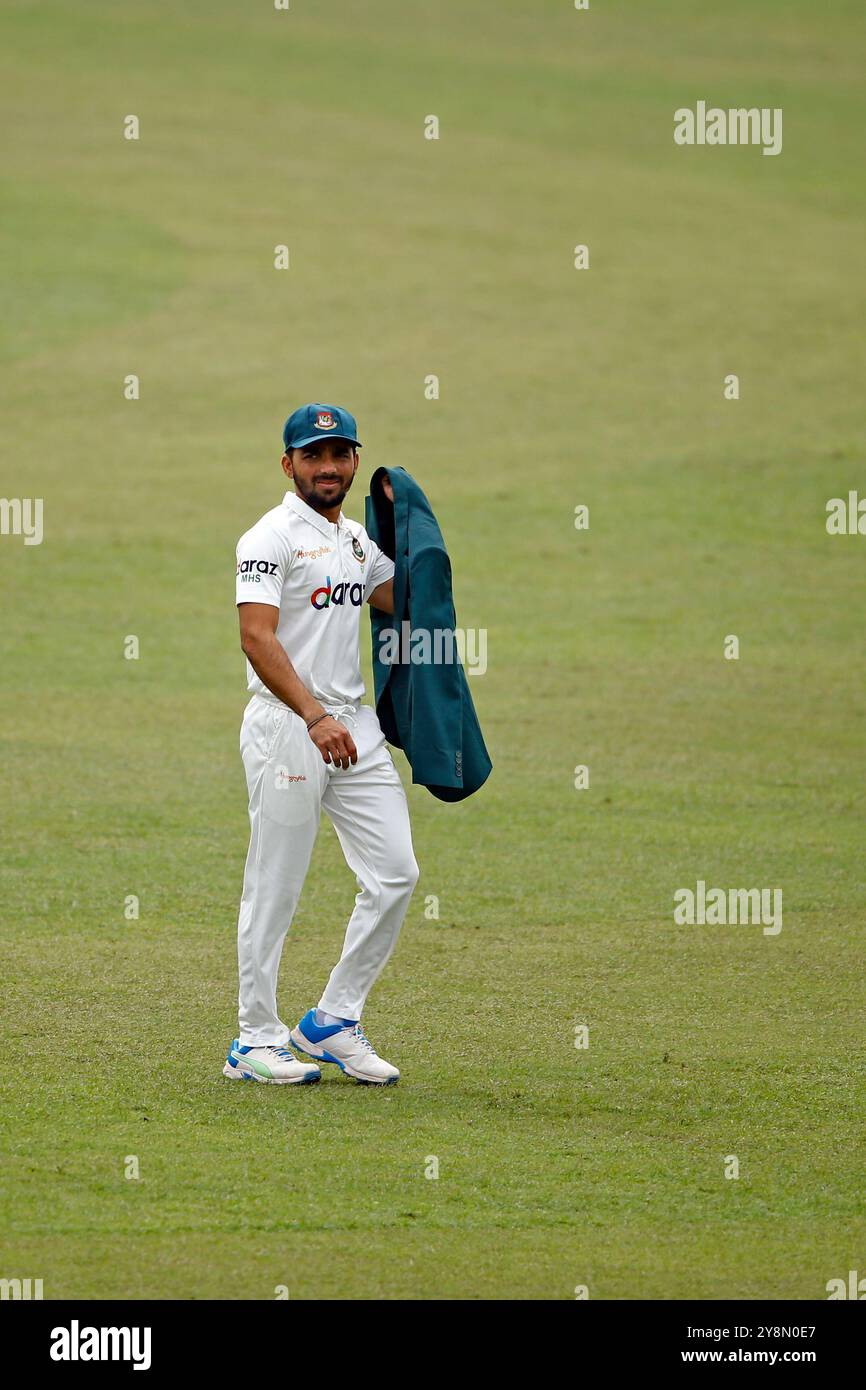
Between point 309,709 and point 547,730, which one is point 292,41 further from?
point 309,709

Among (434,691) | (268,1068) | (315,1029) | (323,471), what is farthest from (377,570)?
(268,1068)

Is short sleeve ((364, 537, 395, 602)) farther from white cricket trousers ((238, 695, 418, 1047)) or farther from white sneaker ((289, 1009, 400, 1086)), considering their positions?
white sneaker ((289, 1009, 400, 1086))

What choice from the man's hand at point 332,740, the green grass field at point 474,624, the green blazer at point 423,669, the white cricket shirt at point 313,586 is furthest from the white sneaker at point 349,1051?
the white cricket shirt at point 313,586

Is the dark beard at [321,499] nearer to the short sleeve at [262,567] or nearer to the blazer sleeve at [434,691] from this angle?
the short sleeve at [262,567]

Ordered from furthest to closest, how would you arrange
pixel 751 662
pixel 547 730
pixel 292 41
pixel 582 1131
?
pixel 292 41, pixel 751 662, pixel 547 730, pixel 582 1131

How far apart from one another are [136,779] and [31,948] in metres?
4.06

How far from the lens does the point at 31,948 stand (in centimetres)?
978

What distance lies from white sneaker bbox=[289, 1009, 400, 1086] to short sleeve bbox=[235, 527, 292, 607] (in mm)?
1732

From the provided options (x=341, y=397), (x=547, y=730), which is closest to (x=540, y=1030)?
(x=547, y=730)

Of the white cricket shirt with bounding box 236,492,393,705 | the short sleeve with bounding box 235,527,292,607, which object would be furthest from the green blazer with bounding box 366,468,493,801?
the short sleeve with bounding box 235,527,292,607

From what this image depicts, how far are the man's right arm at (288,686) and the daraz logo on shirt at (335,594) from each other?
1.00 ft

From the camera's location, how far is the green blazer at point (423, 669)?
311 inches

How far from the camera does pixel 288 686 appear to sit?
298 inches

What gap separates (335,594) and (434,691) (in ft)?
1.83
